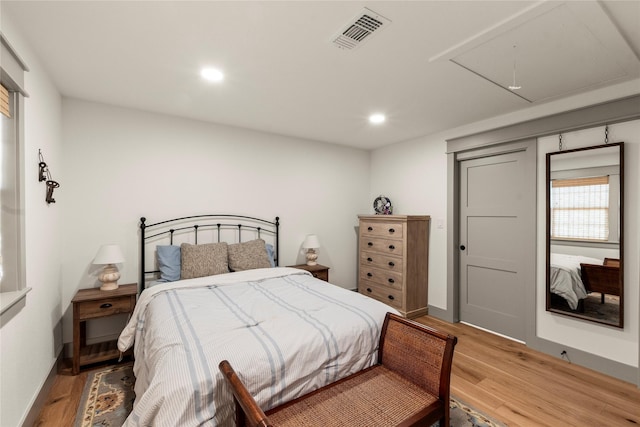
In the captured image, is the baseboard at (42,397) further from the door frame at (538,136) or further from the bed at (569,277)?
the bed at (569,277)

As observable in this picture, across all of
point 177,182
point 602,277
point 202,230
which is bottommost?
point 602,277

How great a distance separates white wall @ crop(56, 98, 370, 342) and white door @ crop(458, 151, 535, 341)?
68.4 inches

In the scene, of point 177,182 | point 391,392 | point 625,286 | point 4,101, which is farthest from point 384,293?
point 4,101

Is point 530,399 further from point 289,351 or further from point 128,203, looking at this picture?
point 128,203

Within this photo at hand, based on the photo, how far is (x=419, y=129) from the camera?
12.1ft

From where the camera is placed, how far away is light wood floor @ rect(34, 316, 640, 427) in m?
1.95

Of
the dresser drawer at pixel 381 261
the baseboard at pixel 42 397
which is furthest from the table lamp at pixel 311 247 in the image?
the baseboard at pixel 42 397

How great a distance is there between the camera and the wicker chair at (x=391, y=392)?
132 centimetres

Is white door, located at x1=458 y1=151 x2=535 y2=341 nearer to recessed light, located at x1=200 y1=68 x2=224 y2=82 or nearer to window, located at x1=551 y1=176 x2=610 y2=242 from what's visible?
window, located at x1=551 y1=176 x2=610 y2=242

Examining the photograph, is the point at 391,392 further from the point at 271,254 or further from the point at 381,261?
the point at 381,261

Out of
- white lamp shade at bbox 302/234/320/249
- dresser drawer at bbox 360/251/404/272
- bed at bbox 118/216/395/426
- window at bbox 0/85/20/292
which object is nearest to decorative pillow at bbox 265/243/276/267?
white lamp shade at bbox 302/234/320/249

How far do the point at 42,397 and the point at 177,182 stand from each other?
80.6 inches

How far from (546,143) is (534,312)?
5.53ft

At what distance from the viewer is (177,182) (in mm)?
3225
